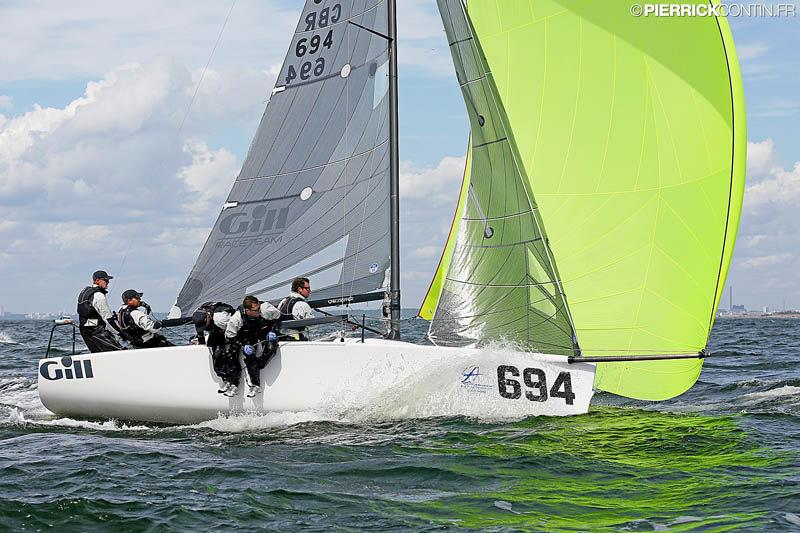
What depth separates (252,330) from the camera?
30.2 ft

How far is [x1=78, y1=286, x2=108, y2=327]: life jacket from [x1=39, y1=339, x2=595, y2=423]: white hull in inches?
43.6

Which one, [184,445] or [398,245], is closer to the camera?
[184,445]

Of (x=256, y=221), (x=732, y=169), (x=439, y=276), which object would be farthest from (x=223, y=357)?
(x=439, y=276)

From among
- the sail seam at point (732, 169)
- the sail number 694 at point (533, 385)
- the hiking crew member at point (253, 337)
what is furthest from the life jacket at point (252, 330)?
the sail seam at point (732, 169)

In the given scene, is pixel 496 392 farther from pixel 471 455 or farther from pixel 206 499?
pixel 206 499

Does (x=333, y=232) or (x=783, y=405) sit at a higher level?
(x=333, y=232)

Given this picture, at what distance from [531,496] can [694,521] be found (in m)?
1.08

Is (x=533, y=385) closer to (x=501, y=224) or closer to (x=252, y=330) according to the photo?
(x=501, y=224)

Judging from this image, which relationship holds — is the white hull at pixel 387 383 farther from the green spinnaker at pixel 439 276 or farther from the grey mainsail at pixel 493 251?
the green spinnaker at pixel 439 276

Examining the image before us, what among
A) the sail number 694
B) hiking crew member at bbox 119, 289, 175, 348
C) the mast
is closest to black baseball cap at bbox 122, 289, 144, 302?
hiking crew member at bbox 119, 289, 175, 348

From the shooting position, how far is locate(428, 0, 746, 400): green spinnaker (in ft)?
33.0

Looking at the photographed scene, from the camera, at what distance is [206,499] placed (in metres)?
6.36

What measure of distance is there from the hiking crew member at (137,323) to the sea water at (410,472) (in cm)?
87

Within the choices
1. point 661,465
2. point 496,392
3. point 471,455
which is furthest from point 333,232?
point 661,465
